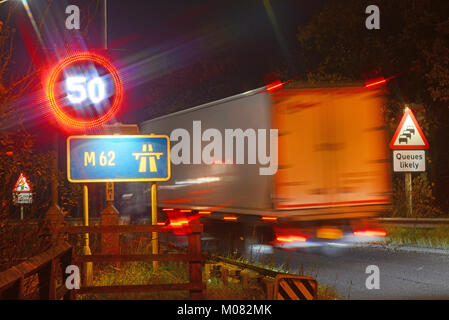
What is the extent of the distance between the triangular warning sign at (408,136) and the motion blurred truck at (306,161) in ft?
12.7

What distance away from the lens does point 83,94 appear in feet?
32.5

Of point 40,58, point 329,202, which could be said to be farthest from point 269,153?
point 40,58

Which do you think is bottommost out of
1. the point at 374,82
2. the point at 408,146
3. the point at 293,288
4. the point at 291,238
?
the point at 293,288

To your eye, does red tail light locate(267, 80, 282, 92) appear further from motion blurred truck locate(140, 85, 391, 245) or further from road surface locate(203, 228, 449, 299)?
road surface locate(203, 228, 449, 299)

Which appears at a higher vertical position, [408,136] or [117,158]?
[408,136]

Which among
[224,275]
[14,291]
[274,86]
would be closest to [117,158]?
[224,275]

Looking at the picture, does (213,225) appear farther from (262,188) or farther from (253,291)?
(253,291)

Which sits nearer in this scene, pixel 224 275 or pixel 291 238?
pixel 224 275

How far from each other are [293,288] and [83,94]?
4172 millimetres

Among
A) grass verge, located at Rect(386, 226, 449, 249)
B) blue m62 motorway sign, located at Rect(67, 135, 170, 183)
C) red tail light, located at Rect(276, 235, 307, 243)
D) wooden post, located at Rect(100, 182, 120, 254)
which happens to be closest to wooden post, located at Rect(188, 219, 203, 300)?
blue m62 motorway sign, located at Rect(67, 135, 170, 183)

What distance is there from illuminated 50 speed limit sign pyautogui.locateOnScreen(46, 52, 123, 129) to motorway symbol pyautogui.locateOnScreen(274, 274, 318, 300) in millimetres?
3752

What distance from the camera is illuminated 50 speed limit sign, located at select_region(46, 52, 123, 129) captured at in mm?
9805

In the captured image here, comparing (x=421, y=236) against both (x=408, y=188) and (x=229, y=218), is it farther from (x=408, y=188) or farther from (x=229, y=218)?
(x=229, y=218)

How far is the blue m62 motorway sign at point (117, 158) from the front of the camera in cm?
1087
